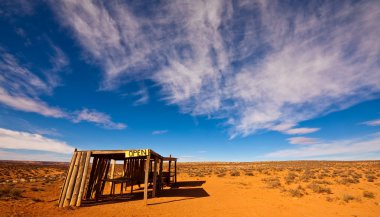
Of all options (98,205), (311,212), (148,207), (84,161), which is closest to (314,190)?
(311,212)

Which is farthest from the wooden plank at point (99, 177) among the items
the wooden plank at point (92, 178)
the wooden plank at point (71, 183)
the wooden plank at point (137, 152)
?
the wooden plank at point (137, 152)

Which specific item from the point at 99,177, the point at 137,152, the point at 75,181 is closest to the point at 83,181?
the point at 75,181

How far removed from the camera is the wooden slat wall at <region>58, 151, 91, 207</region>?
11.1 m

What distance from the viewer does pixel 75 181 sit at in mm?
11523

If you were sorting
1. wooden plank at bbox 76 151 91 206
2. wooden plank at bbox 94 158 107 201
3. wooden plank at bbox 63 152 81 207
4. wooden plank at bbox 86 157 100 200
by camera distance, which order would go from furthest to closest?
1. wooden plank at bbox 86 157 100 200
2. wooden plank at bbox 94 158 107 201
3. wooden plank at bbox 76 151 91 206
4. wooden plank at bbox 63 152 81 207

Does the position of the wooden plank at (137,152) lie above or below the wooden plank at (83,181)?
above

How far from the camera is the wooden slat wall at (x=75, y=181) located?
11086 millimetres

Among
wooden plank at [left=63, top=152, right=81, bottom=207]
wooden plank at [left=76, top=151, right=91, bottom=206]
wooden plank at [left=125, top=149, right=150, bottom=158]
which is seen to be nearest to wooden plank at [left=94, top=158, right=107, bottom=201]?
wooden plank at [left=76, top=151, right=91, bottom=206]

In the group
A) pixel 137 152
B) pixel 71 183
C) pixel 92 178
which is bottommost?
pixel 71 183

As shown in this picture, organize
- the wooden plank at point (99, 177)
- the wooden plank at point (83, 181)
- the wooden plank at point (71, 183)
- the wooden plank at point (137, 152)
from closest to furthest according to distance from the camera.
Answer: the wooden plank at point (71, 183), the wooden plank at point (83, 181), the wooden plank at point (137, 152), the wooden plank at point (99, 177)

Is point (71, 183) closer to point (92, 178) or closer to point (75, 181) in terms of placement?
point (75, 181)

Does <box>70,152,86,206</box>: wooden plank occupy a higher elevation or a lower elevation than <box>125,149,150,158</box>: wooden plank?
lower

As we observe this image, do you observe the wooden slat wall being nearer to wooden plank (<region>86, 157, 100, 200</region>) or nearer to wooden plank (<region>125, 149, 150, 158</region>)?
wooden plank (<region>86, 157, 100, 200</region>)

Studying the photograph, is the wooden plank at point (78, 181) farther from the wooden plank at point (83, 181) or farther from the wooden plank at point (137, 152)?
the wooden plank at point (137, 152)
